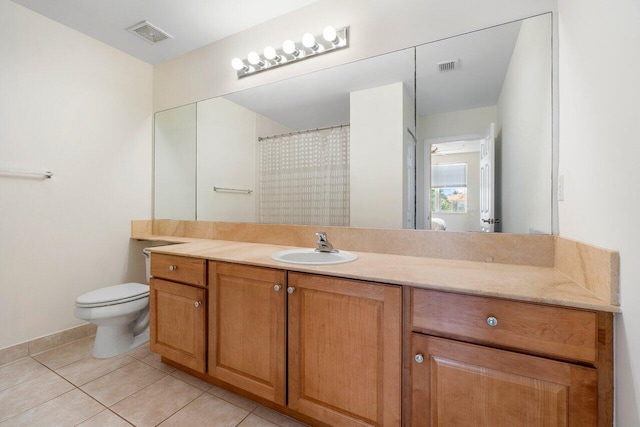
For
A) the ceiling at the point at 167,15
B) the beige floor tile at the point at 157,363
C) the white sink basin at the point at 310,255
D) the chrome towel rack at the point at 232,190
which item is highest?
the ceiling at the point at 167,15

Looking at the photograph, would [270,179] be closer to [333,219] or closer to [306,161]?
[306,161]

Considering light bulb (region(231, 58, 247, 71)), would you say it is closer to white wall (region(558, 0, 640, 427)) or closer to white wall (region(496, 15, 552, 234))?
white wall (region(496, 15, 552, 234))

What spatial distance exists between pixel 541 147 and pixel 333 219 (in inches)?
44.6

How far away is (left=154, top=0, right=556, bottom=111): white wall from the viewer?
137 cm

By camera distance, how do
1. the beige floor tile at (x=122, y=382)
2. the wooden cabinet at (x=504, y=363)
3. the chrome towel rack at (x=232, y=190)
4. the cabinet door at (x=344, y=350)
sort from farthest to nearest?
the chrome towel rack at (x=232, y=190) → the beige floor tile at (x=122, y=382) → the cabinet door at (x=344, y=350) → the wooden cabinet at (x=504, y=363)

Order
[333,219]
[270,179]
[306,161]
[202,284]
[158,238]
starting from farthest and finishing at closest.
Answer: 1. [158,238]
2. [270,179]
3. [306,161]
4. [333,219]
5. [202,284]

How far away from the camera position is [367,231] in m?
1.64

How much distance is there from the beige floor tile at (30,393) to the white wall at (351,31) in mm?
2198

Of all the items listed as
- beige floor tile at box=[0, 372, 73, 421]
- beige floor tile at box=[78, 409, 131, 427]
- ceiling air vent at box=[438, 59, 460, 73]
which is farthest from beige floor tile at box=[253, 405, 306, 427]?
ceiling air vent at box=[438, 59, 460, 73]

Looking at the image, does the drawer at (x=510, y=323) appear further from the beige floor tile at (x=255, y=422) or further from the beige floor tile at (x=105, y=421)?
the beige floor tile at (x=105, y=421)

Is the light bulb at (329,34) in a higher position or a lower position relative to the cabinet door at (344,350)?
higher

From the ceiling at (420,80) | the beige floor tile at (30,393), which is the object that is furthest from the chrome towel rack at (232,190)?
the beige floor tile at (30,393)

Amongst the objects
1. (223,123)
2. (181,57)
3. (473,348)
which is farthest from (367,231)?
(181,57)

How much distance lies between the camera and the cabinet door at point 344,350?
101 cm
